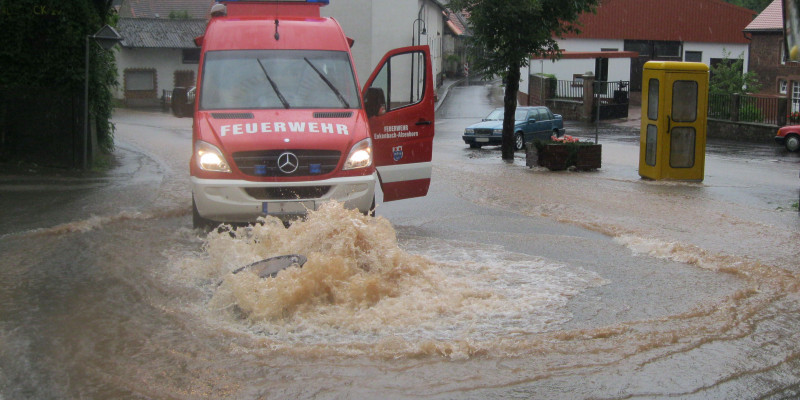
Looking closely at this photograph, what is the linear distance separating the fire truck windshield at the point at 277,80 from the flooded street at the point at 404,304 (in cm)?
165

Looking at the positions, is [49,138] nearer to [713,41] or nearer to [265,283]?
[265,283]

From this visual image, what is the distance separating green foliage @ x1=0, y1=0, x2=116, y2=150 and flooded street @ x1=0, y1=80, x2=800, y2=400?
4.09 metres

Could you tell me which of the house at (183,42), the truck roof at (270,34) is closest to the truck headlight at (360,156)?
the truck roof at (270,34)

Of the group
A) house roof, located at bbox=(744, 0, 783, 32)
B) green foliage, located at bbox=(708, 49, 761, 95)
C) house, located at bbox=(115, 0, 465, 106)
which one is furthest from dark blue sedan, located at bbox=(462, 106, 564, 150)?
house roof, located at bbox=(744, 0, 783, 32)

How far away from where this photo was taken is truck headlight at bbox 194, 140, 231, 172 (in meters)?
8.93

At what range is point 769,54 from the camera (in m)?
50.4

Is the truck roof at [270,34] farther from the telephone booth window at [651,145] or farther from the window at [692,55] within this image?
the window at [692,55]

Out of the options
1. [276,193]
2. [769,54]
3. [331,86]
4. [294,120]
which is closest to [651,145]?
[331,86]

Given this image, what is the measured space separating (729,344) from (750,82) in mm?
38440

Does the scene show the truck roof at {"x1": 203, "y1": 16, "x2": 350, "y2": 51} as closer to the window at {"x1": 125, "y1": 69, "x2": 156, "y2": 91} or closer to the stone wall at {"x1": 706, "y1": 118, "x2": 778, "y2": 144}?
the stone wall at {"x1": 706, "y1": 118, "x2": 778, "y2": 144}

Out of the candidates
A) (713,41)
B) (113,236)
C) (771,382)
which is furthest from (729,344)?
(713,41)

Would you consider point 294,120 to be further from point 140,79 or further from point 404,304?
point 140,79

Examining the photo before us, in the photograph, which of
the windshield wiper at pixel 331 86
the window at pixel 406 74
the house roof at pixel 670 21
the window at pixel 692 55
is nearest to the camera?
the windshield wiper at pixel 331 86

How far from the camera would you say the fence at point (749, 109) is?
104 feet
